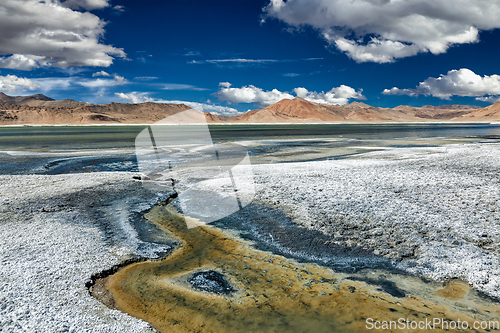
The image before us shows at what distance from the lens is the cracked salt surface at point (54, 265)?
11.4ft

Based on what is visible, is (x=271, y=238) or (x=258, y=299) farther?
(x=271, y=238)

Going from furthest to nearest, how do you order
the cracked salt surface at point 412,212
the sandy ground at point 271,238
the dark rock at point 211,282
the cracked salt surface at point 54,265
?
the cracked salt surface at point 412,212 → the dark rock at point 211,282 → the sandy ground at point 271,238 → the cracked salt surface at point 54,265

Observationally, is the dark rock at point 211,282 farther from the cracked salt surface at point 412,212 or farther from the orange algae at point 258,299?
the cracked salt surface at point 412,212

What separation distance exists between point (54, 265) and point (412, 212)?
284 inches

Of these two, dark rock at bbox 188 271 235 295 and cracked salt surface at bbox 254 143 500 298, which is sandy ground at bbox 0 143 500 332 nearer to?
cracked salt surface at bbox 254 143 500 298

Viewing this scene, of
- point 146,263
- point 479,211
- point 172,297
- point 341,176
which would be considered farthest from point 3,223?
point 479,211

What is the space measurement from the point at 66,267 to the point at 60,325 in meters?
1.47

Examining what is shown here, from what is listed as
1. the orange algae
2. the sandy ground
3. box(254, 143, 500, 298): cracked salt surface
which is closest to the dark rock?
the orange algae

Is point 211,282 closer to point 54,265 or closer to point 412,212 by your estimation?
point 54,265

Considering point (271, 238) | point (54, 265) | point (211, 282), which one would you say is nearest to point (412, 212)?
point (271, 238)

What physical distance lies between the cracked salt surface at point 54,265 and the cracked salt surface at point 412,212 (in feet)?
12.7

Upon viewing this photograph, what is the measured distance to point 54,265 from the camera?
185 inches

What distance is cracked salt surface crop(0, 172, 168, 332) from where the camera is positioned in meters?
3.48

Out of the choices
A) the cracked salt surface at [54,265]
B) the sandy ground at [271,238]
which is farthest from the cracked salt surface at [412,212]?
the cracked salt surface at [54,265]
